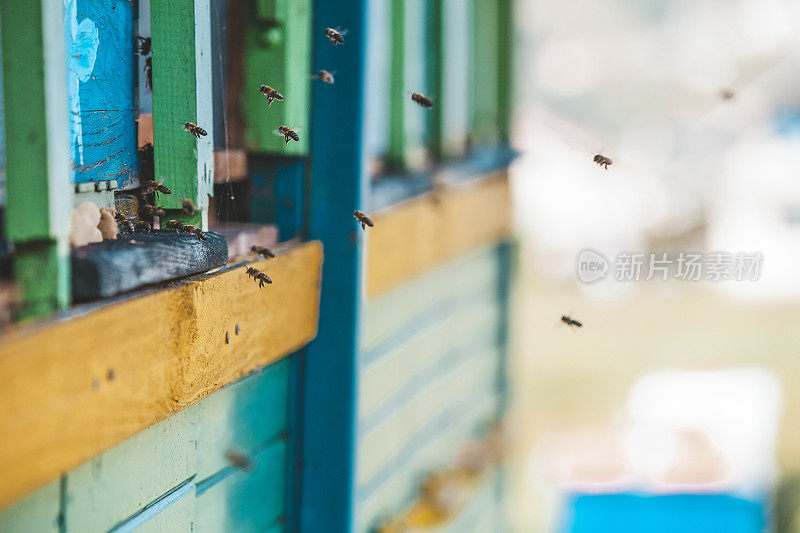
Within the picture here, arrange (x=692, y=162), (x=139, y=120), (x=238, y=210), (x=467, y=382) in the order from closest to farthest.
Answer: (x=139, y=120)
(x=238, y=210)
(x=467, y=382)
(x=692, y=162)

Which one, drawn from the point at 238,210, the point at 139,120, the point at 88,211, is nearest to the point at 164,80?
the point at 139,120

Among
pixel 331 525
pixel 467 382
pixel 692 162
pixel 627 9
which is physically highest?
pixel 627 9

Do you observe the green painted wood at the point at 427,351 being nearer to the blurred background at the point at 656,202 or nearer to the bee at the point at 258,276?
the bee at the point at 258,276

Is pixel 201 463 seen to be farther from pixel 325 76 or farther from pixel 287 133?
pixel 325 76

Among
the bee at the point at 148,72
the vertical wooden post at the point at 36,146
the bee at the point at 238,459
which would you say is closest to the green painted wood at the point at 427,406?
the bee at the point at 238,459

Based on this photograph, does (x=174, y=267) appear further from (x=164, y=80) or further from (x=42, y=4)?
(x=42, y=4)

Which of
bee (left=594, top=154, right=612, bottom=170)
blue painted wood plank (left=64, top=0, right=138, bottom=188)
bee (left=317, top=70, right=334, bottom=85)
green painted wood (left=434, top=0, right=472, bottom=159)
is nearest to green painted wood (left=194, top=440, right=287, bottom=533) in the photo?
blue painted wood plank (left=64, top=0, right=138, bottom=188)
